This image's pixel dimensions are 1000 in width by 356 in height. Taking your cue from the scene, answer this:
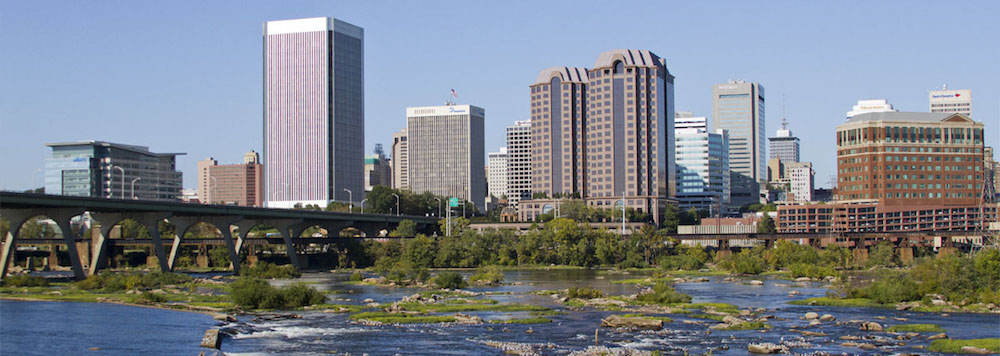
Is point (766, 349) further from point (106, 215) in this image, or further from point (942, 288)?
point (106, 215)

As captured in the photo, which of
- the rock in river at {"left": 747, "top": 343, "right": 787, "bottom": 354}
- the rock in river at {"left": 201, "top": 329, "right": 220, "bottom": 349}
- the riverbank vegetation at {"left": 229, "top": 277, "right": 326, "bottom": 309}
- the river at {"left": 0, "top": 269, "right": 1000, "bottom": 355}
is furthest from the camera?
the riverbank vegetation at {"left": 229, "top": 277, "right": 326, "bottom": 309}

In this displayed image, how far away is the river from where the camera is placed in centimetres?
7369

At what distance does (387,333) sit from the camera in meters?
83.5

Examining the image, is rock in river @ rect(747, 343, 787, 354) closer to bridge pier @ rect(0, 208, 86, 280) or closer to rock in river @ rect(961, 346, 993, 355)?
rock in river @ rect(961, 346, 993, 355)

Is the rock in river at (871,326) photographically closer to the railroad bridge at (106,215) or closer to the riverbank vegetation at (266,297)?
the riverbank vegetation at (266,297)

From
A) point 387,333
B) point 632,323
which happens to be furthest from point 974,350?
point 387,333

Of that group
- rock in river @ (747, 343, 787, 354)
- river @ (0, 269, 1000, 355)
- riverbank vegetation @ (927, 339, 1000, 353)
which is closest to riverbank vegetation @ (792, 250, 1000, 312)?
river @ (0, 269, 1000, 355)

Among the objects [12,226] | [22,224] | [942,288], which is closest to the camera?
[942,288]

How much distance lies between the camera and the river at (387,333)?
7369cm

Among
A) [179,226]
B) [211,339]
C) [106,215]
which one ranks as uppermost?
[106,215]

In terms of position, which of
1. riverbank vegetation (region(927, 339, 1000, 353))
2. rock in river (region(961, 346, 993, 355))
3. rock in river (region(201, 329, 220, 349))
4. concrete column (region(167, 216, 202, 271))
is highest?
concrete column (region(167, 216, 202, 271))

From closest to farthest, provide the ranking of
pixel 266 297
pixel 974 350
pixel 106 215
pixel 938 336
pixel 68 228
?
pixel 974 350 < pixel 938 336 < pixel 266 297 < pixel 68 228 < pixel 106 215

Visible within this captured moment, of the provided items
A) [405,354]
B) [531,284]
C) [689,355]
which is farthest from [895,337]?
[531,284]

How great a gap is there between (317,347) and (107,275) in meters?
71.6
